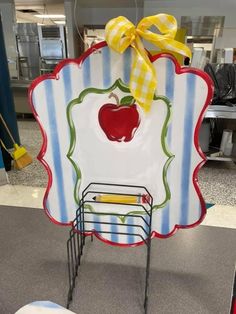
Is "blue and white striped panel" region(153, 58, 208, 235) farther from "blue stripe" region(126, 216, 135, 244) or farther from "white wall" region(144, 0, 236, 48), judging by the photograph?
"white wall" region(144, 0, 236, 48)

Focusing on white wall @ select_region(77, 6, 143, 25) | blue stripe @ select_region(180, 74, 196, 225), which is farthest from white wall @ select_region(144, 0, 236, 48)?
blue stripe @ select_region(180, 74, 196, 225)

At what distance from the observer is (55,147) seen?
0.89 meters

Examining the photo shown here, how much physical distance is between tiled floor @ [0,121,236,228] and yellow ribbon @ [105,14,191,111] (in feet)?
3.63

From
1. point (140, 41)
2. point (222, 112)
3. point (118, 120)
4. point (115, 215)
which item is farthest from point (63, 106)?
point (222, 112)

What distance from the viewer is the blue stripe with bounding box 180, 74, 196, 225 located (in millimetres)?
770

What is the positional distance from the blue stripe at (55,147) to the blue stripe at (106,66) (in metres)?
0.17

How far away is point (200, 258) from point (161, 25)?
0.96 metres

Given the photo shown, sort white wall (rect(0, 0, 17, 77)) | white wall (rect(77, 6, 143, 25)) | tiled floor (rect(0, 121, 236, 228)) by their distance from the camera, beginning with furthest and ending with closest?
white wall (rect(77, 6, 143, 25)) < white wall (rect(0, 0, 17, 77)) < tiled floor (rect(0, 121, 236, 228))

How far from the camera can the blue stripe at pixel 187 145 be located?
2.52 feet

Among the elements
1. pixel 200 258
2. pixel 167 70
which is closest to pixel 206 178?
pixel 200 258

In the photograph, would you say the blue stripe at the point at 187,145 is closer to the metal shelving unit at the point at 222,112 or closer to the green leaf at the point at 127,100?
the green leaf at the point at 127,100

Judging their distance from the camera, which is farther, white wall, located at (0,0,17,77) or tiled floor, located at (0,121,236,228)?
white wall, located at (0,0,17,77)

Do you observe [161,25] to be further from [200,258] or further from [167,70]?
[200,258]

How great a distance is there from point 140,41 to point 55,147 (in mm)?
404
